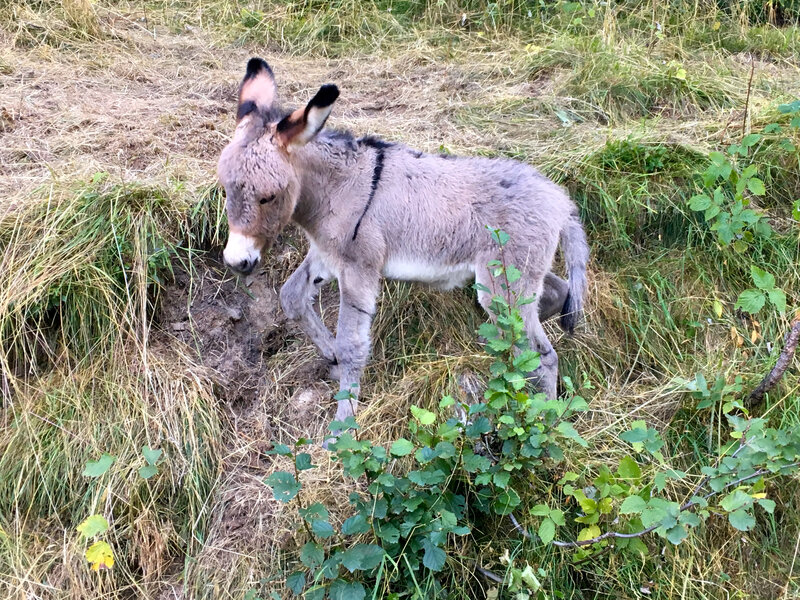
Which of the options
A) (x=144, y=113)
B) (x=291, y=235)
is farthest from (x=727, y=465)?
(x=144, y=113)

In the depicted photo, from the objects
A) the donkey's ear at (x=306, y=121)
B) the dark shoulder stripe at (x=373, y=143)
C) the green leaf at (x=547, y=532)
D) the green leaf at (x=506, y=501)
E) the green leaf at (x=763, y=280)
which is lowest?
the green leaf at (x=506, y=501)

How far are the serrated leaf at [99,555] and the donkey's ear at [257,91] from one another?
2431 mm

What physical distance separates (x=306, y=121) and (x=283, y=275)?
1.40m

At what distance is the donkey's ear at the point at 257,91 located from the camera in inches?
152

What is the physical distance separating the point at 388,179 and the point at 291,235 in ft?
3.51

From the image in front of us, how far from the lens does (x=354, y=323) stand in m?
3.89

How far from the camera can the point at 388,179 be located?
13.1 feet

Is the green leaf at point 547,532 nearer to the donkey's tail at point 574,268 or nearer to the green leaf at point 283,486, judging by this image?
the green leaf at point 283,486

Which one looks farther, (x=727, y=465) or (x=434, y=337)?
(x=434, y=337)

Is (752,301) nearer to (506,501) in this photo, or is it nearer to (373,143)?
(506,501)

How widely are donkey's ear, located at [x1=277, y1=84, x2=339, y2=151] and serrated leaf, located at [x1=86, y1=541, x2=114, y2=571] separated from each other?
7.42 ft

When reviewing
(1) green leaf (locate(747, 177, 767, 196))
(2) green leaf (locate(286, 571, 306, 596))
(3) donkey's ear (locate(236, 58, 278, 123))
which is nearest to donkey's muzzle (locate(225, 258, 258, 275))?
(3) donkey's ear (locate(236, 58, 278, 123))

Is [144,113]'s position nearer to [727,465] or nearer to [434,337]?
[434,337]

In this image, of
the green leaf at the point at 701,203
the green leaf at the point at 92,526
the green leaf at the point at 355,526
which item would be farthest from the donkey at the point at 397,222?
the green leaf at the point at 92,526
